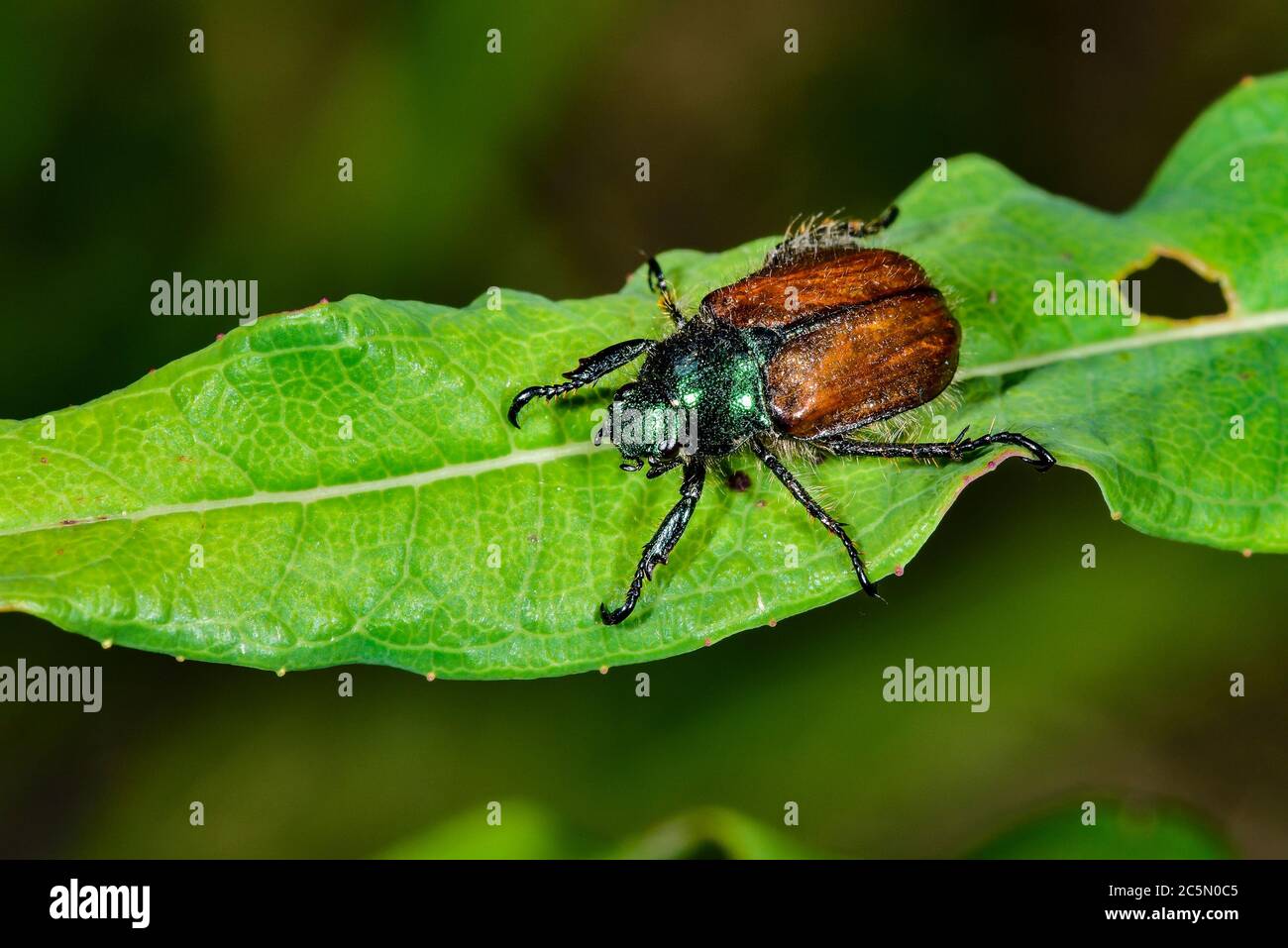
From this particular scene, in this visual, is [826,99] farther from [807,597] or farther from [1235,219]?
[807,597]

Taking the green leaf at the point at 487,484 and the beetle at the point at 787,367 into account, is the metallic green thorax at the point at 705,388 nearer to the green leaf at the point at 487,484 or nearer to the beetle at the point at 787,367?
the beetle at the point at 787,367

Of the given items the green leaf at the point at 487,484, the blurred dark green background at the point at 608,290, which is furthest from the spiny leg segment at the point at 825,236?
the blurred dark green background at the point at 608,290

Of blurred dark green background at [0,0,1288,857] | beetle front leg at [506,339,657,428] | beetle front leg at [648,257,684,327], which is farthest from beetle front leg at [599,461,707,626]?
blurred dark green background at [0,0,1288,857]

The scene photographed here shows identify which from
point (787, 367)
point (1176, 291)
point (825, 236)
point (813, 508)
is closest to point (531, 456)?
point (813, 508)

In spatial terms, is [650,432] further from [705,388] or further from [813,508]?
[813,508]

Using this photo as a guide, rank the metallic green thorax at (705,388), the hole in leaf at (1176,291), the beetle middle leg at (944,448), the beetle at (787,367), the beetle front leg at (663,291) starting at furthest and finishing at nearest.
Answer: the hole in leaf at (1176,291)
the beetle front leg at (663,291)
the metallic green thorax at (705,388)
the beetle at (787,367)
the beetle middle leg at (944,448)

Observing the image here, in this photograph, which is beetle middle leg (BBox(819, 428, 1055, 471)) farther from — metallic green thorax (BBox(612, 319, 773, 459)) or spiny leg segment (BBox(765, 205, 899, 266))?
spiny leg segment (BBox(765, 205, 899, 266))
